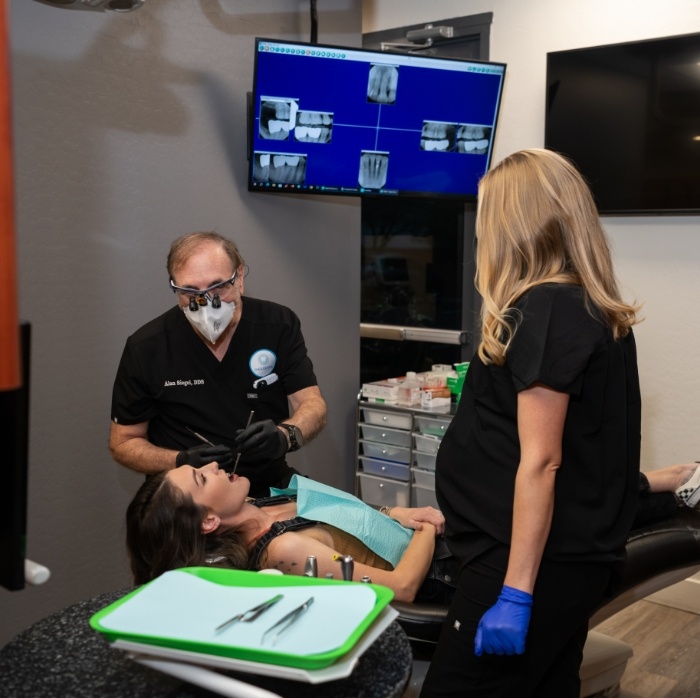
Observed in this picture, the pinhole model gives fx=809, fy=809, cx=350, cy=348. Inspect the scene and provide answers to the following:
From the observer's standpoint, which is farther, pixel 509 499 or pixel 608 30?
pixel 608 30

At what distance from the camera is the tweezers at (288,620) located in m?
0.89

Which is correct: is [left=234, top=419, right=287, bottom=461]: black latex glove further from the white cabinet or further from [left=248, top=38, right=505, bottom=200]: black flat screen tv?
the white cabinet

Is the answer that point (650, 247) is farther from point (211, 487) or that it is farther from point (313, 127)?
point (211, 487)

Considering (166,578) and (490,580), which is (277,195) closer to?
(490,580)

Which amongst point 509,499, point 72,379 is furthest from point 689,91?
point 72,379

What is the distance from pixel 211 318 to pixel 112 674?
1.36m

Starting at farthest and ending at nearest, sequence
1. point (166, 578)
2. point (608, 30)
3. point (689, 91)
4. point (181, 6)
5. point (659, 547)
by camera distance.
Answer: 1. point (608, 30)
2. point (689, 91)
3. point (181, 6)
4. point (659, 547)
5. point (166, 578)

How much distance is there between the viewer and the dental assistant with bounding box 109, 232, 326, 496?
2.23 metres

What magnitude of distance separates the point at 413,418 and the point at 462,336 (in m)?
0.65

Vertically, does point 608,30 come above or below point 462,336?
above

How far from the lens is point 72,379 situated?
2570 mm

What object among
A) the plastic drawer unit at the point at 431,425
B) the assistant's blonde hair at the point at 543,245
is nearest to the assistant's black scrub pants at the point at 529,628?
the assistant's blonde hair at the point at 543,245

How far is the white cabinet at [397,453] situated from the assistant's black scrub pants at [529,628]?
1803mm

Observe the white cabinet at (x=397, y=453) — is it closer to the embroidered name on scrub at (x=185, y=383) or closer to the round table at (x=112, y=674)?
the embroidered name on scrub at (x=185, y=383)
